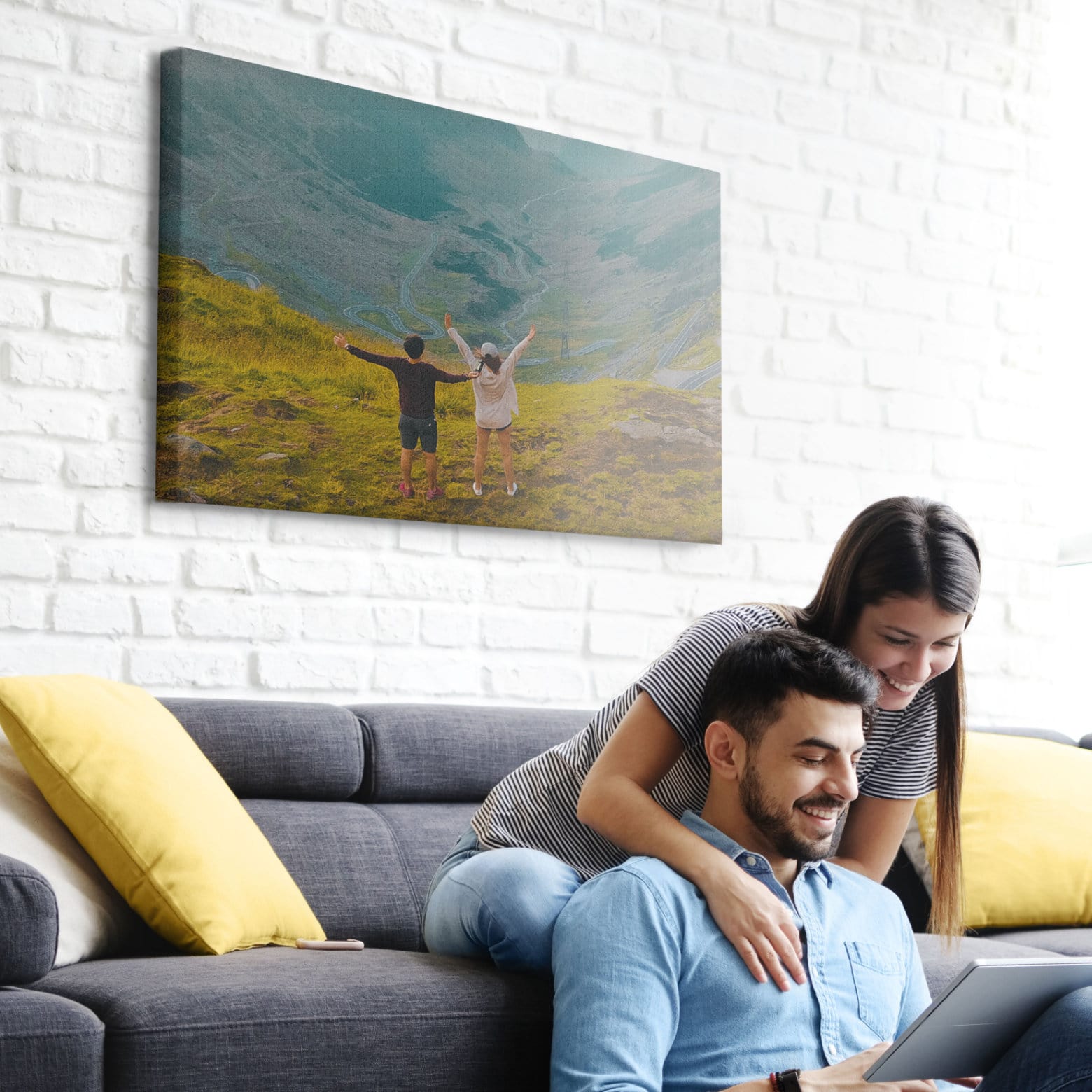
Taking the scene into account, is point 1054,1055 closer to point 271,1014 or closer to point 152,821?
point 271,1014

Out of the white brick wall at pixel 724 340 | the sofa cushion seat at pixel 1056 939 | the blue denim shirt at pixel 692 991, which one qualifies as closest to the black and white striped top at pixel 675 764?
the blue denim shirt at pixel 692 991

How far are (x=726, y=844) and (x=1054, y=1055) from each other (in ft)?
1.30

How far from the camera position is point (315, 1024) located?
4.85 feet

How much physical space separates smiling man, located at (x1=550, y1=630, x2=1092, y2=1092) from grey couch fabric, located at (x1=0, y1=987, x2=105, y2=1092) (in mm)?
448

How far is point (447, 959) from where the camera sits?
1.73m

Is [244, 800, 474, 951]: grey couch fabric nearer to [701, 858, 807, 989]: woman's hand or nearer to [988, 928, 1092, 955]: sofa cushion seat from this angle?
[701, 858, 807, 989]: woman's hand

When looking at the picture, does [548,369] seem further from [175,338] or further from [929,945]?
[929,945]

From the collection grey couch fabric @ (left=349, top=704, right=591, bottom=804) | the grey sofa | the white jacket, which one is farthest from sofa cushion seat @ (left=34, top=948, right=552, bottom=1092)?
the white jacket

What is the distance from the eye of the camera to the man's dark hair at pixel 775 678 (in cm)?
159

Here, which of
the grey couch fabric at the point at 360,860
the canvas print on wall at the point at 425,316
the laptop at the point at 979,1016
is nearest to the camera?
the laptop at the point at 979,1016

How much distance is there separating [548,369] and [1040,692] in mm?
1578

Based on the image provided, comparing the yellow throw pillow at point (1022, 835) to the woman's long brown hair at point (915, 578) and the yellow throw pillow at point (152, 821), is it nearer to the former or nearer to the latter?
the woman's long brown hair at point (915, 578)

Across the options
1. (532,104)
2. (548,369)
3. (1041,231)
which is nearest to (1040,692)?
(1041,231)

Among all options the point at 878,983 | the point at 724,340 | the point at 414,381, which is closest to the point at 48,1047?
the point at 878,983
